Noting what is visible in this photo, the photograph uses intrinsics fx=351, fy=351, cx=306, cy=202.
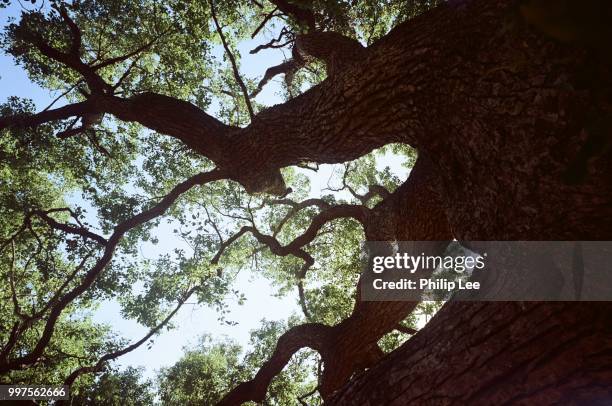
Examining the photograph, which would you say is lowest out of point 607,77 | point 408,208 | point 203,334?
point 607,77

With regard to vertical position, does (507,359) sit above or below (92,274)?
below

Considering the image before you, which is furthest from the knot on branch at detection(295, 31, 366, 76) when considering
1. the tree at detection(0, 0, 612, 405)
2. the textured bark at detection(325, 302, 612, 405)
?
the textured bark at detection(325, 302, 612, 405)

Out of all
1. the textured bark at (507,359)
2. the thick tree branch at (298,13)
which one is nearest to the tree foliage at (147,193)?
the thick tree branch at (298,13)

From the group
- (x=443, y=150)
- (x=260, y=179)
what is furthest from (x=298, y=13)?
(x=443, y=150)

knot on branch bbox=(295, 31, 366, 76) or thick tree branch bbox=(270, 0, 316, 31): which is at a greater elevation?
thick tree branch bbox=(270, 0, 316, 31)

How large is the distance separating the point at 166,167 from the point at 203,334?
1333 centimetres

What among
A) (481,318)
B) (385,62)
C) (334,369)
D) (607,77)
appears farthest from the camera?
(334,369)

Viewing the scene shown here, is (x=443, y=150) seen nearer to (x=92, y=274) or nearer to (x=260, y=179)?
(x=260, y=179)

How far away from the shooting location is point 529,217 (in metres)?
2.42

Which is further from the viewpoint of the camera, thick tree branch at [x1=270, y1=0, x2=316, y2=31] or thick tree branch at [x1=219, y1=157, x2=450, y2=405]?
thick tree branch at [x1=270, y1=0, x2=316, y2=31]

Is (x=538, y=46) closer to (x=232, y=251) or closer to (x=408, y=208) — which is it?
(x=408, y=208)

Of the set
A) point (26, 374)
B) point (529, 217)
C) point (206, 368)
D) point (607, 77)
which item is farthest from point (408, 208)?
point (206, 368)

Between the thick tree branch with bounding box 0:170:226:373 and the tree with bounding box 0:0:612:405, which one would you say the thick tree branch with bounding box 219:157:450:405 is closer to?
the tree with bounding box 0:0:612:405

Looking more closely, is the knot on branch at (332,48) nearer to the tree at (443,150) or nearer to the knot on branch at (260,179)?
the tree at (443,150)
